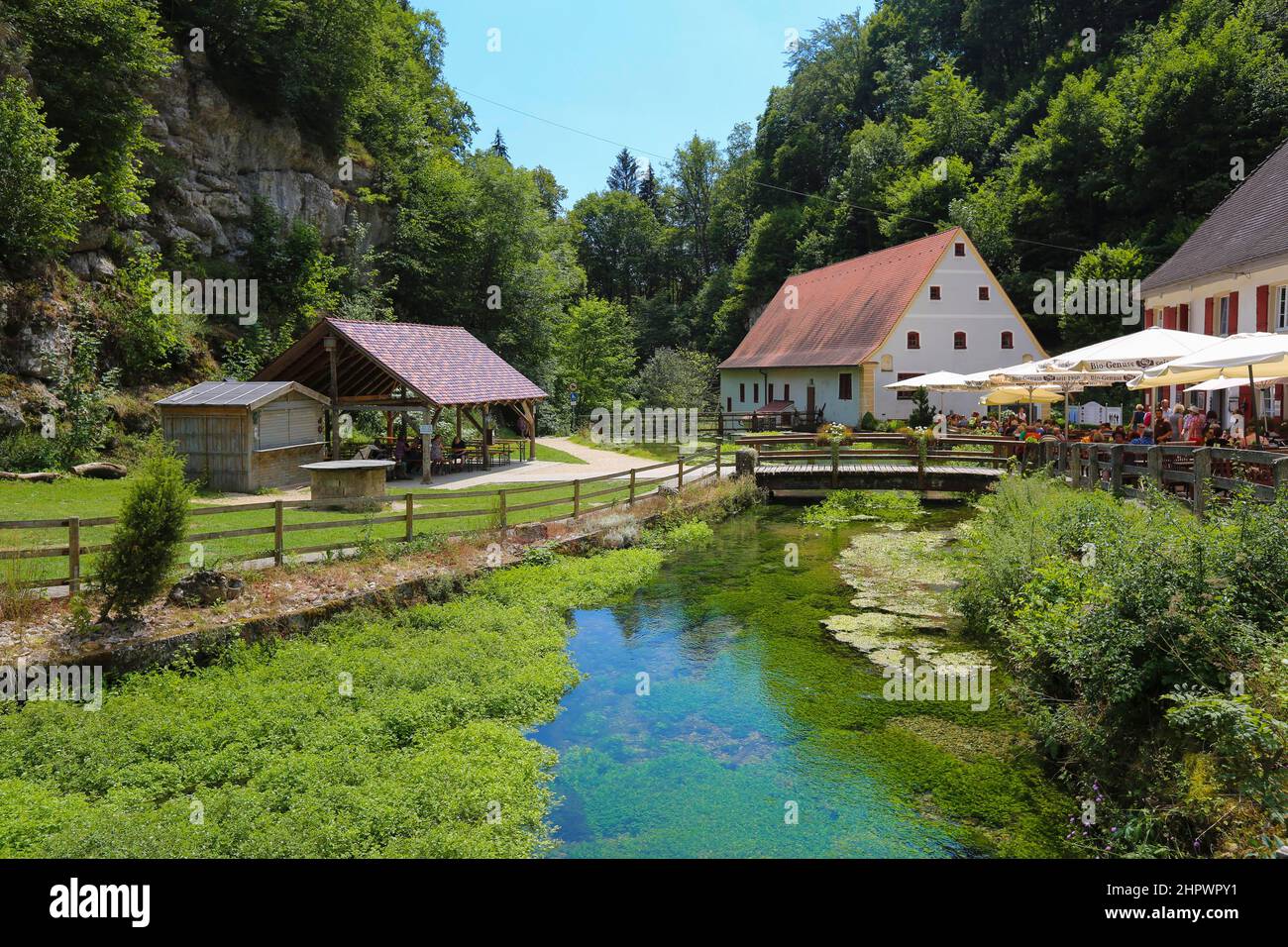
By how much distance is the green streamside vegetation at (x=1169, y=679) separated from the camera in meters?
5.08

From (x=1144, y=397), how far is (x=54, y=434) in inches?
1286

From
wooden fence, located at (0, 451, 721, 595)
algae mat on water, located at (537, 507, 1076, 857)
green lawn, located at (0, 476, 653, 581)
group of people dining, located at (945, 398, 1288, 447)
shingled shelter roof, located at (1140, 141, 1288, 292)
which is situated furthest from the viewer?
shingled shelter roof, located at (1140, 141, 1288, 292)

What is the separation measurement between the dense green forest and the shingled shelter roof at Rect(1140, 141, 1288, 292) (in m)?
9.52

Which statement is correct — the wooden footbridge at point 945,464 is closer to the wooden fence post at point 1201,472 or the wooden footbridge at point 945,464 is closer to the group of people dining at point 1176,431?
the group of people dining at point 1176,431

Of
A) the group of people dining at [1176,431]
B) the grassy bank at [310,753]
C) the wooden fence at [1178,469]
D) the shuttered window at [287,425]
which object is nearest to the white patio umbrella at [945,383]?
the group of people dining at [1176,431]

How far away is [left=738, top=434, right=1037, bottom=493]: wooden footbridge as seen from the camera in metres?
22.6

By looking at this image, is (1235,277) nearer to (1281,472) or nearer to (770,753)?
(1281,472)

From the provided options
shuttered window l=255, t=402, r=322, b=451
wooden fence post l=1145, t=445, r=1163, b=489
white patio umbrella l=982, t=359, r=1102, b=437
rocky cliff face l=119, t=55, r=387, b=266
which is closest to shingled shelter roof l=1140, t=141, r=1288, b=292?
white patio umbrella l=982, t=359, r=1102, b=437

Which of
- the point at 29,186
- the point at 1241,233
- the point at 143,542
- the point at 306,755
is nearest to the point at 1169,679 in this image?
the point at 306,755

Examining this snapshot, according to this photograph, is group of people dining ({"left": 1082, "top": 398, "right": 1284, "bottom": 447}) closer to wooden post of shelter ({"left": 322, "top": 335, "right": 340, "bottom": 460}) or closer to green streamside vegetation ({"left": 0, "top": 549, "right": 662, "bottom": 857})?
green streamside vegetation ({"left": 0, "top": 549, "right": 662, "bottom": 857})
